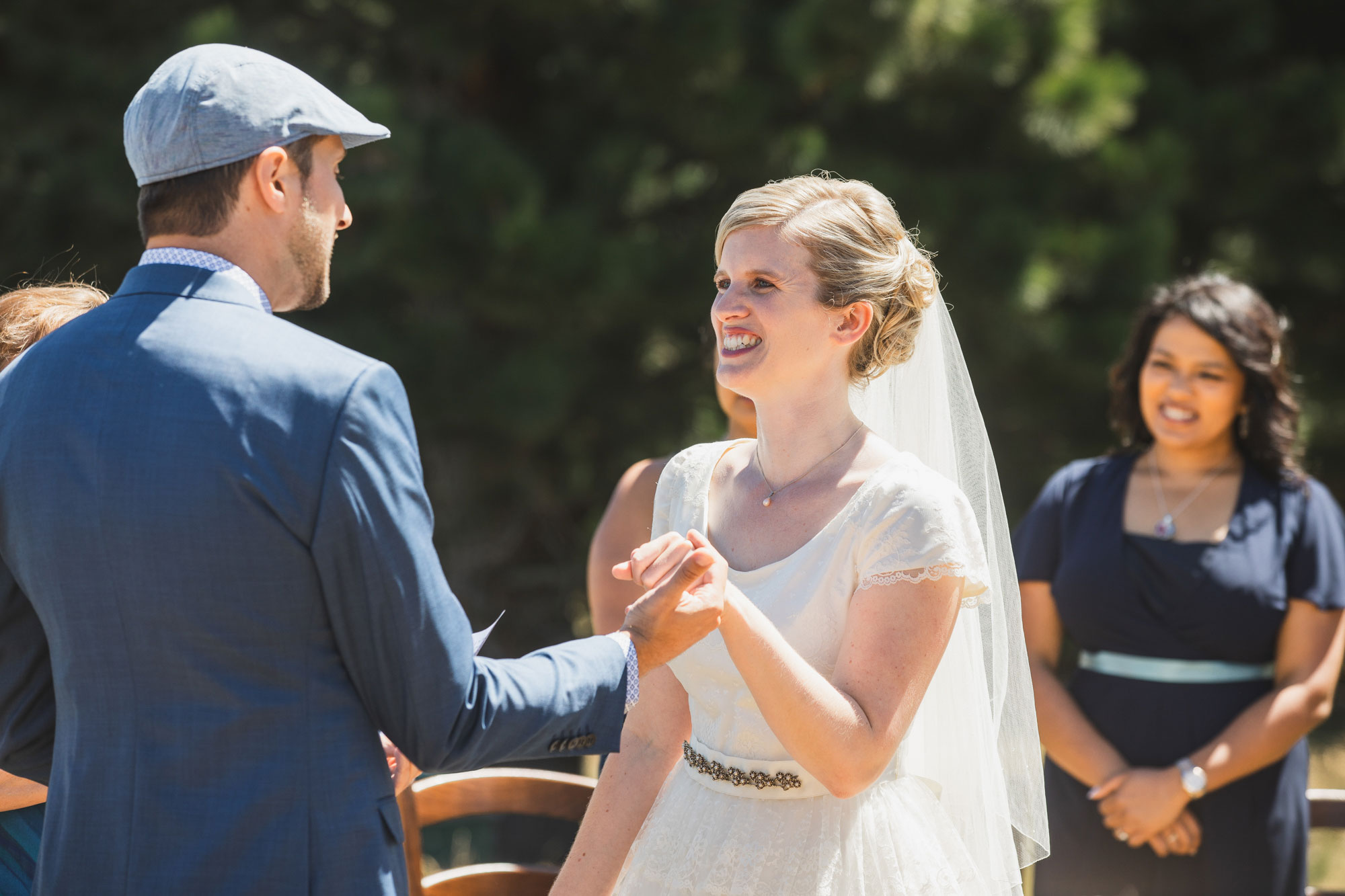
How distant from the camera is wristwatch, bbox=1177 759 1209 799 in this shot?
2.84 meters

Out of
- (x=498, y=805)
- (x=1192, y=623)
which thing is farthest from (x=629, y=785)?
(x=1192, y=623)

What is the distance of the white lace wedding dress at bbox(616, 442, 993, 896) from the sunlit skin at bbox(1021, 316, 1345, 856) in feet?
3.78

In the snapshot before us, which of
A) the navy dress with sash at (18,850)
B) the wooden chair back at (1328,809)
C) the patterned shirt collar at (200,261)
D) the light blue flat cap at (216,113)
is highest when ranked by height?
the light blue flat cap at (216,113)

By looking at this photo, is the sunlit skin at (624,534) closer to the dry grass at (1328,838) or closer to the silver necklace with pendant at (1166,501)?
the silver necklace with pendant at (1166,501)

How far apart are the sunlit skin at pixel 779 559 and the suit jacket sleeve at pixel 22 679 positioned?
2.69 ft

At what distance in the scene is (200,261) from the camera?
1529mm

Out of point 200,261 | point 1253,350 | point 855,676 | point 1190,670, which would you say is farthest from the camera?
point 1253,350

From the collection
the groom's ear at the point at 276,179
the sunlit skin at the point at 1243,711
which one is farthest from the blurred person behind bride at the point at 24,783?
the sunlit skin at the point at 1243,711

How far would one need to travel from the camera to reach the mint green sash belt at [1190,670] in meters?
2.93

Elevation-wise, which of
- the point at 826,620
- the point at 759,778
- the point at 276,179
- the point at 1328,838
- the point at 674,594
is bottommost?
the point at 1328,838

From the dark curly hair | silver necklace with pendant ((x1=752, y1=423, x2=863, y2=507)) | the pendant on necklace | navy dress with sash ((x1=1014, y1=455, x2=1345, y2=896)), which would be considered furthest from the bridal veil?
the dark curly hair

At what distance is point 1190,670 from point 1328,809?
0.42m

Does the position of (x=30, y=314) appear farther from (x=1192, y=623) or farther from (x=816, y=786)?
(x=1192, y=623)

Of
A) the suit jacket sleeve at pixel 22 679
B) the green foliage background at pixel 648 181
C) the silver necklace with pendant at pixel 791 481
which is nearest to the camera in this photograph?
the suit jacket sleeve at pixel 22 679
